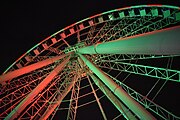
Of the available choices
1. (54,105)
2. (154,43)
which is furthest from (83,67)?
(154,43)

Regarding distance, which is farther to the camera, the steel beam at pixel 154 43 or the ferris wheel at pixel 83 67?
the ferris wheel at pixel 83 67

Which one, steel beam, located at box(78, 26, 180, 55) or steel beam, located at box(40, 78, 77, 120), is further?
steel beam, located at box(40, 78, 77, 120)

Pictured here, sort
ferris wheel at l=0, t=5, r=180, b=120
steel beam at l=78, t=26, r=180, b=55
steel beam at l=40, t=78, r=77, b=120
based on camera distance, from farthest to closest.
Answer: steel beam at l=40, t=78, r=77, b=120, ferris wheel at l=0, t=5, r=180, b=120, steel beam at l=78, t=26, r=180, b=55

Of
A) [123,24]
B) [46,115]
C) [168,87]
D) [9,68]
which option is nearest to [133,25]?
[123,24]

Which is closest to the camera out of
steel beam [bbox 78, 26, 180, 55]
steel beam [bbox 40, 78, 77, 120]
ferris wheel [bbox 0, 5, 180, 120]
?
steel beam [bbox 78, 26, 180, 55]

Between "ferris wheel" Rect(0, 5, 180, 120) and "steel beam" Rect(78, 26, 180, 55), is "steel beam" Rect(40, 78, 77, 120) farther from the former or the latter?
"steel beam" Rect(78, 26, 180, 55)

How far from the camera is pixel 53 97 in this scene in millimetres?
18406

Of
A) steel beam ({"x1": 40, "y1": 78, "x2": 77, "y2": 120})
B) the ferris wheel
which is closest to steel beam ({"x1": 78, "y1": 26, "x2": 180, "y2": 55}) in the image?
the ferris wheel

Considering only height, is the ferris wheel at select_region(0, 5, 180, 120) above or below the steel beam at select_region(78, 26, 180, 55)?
below

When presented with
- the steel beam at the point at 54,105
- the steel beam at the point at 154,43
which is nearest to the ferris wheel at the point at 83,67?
the steel beam at the point at 54,105

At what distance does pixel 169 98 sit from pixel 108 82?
21755 mm

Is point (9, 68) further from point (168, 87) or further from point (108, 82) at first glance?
point (168, 87)

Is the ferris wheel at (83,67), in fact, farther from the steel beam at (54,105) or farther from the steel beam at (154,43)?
the steel beam at (154,43)

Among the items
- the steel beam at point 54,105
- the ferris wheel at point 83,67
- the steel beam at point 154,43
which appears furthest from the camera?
the steel beam at point 54,105
